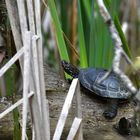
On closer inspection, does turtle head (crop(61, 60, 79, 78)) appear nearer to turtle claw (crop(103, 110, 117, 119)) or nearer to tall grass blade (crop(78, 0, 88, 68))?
tall grass blade (crop(78, 0, 88, 68))

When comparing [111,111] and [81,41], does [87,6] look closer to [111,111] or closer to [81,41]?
[81,41]

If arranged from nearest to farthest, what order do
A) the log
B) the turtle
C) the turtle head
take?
the log, the turtle, the turtle head

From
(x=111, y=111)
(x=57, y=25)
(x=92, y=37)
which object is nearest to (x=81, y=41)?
(x=92, y=37)

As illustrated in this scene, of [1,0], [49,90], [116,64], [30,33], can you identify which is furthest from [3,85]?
[116,64]

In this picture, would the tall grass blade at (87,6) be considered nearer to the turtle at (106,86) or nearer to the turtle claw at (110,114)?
the turtle at (106,86)

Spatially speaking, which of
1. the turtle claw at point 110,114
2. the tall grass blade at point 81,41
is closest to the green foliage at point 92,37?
the tall grass blade at point 81,41

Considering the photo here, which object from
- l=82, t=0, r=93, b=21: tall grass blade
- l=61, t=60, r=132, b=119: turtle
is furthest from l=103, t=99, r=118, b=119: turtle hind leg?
l=82, t=0, r=93, b=21: tall grass blade
